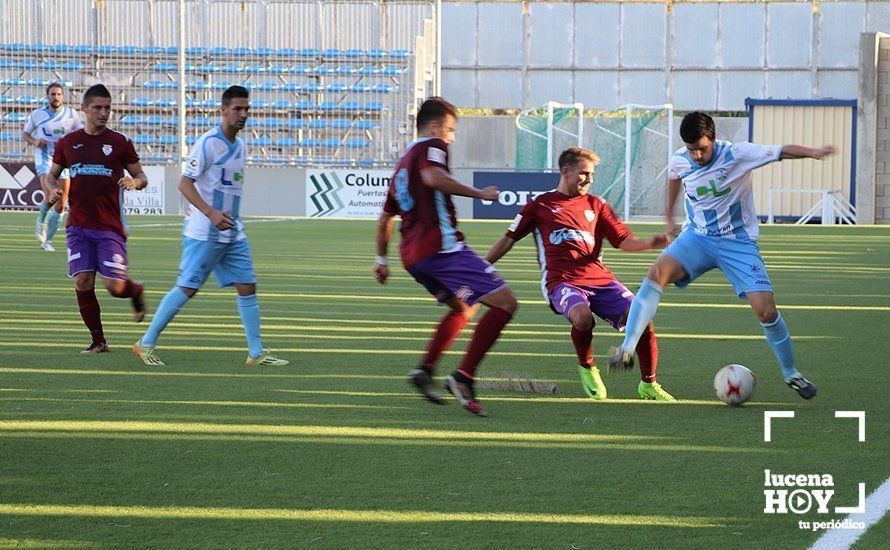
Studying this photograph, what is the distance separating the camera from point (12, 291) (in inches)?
577

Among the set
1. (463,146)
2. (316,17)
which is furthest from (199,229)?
(463,146)

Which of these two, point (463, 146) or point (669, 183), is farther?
point (463, 146)

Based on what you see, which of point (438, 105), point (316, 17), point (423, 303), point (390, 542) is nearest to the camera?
point (390, 542)

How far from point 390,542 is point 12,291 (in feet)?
36.2

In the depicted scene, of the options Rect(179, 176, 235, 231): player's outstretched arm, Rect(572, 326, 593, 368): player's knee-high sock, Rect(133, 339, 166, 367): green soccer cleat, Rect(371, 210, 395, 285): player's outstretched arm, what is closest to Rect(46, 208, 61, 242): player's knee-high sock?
Rect(133, 339, 166, 367): green soccer cleat

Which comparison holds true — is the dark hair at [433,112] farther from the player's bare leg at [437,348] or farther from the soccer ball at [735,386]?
the soccer ball at [735,386]

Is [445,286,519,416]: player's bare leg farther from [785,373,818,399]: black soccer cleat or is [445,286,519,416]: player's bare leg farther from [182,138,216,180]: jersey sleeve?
[182,138,216,180]: jersey sleeve

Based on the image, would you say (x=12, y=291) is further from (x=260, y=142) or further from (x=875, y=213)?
(x=875, y=213)

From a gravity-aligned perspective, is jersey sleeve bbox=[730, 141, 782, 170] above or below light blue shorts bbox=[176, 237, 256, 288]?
above

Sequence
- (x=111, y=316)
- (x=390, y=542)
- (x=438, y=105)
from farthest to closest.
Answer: (x=111, y=316)
(x=438, y=105)
(x=390, y=542)

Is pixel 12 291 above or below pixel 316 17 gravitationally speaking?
below

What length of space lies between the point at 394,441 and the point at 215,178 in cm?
330

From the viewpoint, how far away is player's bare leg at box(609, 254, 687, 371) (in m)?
7.33

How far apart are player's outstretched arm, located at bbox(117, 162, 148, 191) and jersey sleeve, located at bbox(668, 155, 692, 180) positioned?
3.75 m
